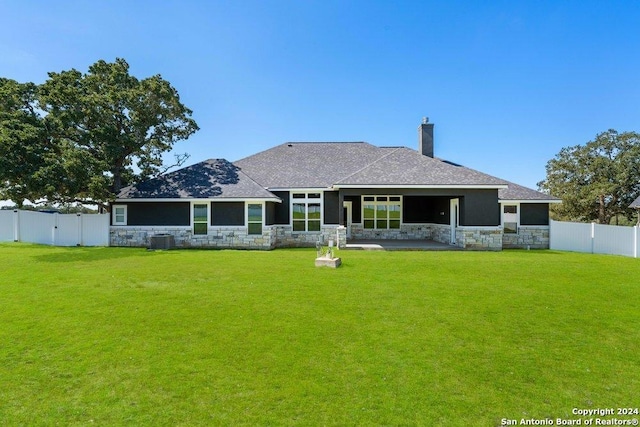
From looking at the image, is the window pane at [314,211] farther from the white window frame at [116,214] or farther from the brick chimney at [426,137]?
the white window frame at [116,214]

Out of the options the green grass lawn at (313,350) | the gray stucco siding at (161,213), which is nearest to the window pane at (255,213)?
the gray stucco siding at (161,213)

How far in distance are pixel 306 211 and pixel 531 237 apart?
12.3 metres

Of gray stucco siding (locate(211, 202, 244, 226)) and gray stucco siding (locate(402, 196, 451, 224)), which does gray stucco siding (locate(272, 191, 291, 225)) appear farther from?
gray stucco siding (locate(402, 196, 451, 224))

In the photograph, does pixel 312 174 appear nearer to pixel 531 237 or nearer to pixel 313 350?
pixel 531 237

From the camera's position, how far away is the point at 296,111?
20.7 m

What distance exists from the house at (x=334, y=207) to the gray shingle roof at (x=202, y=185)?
6cm

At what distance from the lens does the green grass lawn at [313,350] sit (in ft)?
11.0

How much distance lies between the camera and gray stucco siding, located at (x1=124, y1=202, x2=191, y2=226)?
690 inches

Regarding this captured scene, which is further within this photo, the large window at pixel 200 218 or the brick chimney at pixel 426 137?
the brick chimney at pixel 426 137

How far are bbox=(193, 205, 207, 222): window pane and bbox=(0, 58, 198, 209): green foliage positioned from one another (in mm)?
4295

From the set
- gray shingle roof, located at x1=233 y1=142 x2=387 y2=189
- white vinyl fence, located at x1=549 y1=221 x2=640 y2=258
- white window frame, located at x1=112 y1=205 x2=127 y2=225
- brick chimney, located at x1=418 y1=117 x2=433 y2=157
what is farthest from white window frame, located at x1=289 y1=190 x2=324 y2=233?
white vinyl fence, located at x1=549 y1=221 x2=640 y2=258

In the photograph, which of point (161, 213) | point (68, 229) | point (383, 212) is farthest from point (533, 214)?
point (68, 229)

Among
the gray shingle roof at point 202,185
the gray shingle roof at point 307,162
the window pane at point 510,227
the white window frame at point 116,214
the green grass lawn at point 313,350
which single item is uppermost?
the gray shingle roof at point 307,162

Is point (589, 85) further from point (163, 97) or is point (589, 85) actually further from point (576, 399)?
point (163, 97)
